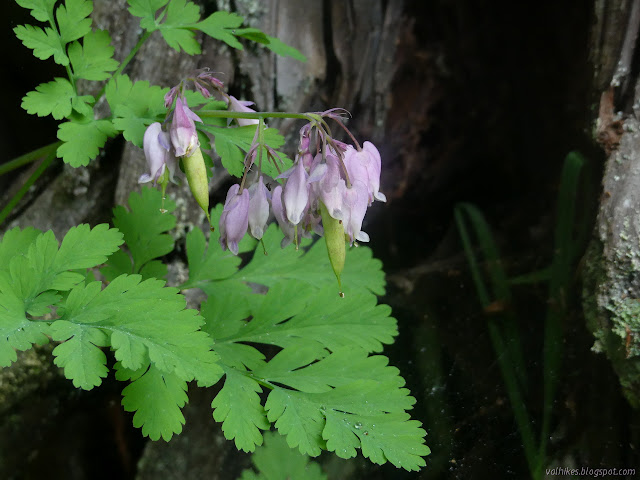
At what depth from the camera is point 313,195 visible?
1.05m

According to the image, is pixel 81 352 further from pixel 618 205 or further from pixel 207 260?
pixel 618 205

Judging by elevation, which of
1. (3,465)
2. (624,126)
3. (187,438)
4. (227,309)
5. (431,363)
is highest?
(624,126)

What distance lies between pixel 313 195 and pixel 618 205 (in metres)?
0.82

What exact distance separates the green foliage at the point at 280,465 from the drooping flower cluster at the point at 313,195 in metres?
0.46

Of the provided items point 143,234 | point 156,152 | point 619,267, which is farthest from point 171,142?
point 619,267

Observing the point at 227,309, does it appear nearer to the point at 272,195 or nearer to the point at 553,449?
the point at 272,195

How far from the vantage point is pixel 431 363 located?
1381 millimetres

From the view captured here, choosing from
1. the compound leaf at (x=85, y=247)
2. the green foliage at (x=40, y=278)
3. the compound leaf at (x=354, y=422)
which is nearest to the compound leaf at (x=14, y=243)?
the green foliage at (x=40, y=278)

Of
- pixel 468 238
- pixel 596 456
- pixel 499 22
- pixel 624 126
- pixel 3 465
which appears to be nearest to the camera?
pixel 596 456

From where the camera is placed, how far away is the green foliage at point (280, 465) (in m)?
1.21

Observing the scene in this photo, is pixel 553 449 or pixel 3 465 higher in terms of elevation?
pixel 553 449

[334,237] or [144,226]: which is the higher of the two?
[334,237]

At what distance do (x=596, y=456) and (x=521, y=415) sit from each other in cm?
15

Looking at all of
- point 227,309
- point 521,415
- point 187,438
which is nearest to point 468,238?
point 521,415
